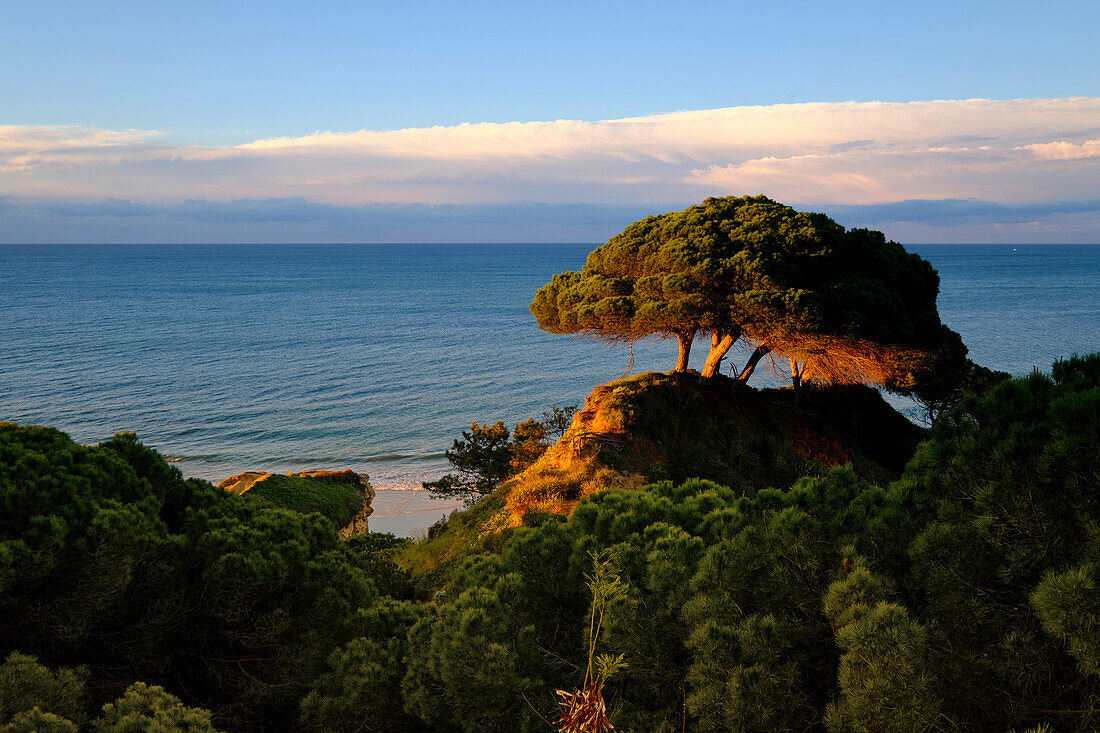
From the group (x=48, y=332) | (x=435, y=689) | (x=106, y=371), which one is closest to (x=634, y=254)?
(x=435, y=689)

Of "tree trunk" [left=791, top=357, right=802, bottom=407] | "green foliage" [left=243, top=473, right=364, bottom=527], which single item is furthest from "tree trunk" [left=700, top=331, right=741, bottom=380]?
"green foliage" [left=243, top=473, right=364, bottom=527]

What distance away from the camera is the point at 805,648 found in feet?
17.3

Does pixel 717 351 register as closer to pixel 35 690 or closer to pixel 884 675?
pixel 884 675

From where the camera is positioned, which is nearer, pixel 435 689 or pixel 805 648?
pixel 805 648

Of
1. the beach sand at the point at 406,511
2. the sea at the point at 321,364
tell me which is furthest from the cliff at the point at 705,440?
the beach sand at the point at 406,511

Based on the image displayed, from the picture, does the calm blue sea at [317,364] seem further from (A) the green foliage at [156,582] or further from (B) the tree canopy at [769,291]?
(A) the green foliage at [156,582]

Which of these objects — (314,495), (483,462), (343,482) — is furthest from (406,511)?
(483,462)

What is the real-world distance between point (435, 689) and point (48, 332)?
80405 mm

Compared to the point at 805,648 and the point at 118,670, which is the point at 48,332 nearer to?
the point at 118,670

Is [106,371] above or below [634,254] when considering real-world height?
below

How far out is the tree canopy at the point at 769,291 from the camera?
16625mm

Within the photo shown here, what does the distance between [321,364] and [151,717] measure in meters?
53.6

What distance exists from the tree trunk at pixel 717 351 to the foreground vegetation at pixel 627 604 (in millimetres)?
11227

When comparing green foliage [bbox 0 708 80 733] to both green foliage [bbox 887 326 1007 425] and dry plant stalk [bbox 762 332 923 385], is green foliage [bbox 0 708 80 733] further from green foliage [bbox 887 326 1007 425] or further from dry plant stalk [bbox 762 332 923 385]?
green foliage [bbox 887 326 1007 425]
